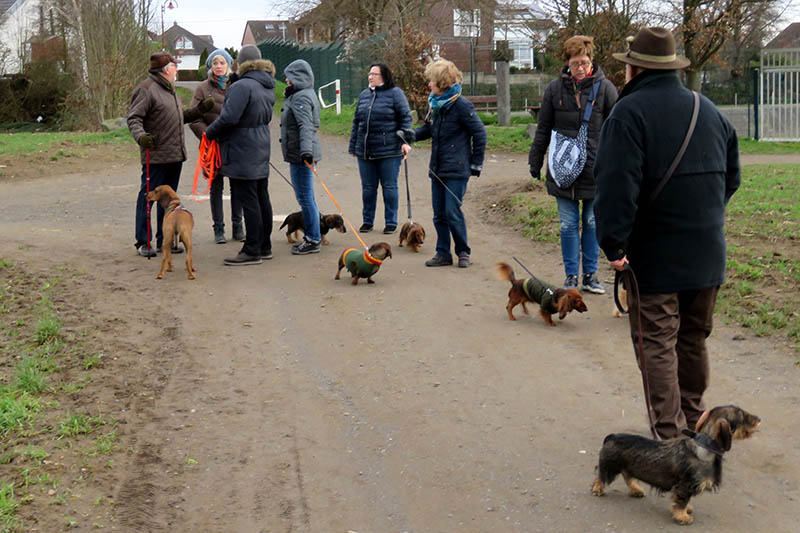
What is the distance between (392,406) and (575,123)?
11.1ft

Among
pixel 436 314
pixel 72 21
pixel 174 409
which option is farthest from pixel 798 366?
pixel 72 21

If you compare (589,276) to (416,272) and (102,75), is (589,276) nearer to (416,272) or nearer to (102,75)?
(416,272)

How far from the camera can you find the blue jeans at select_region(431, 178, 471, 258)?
9555 millimetres

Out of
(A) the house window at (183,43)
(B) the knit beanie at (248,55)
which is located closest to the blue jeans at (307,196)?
(B) the knit beanie at (248,55)

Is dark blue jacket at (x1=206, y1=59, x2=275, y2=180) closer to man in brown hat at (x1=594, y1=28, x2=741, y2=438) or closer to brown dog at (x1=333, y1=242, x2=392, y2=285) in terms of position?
brown dog at (x1=333, y1=242, x2=392, y2=285)

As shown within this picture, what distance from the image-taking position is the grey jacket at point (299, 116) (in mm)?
10398

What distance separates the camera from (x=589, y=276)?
28.0ft

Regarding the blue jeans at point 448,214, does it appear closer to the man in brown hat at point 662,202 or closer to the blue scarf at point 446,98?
the blue scarf at point 446,98

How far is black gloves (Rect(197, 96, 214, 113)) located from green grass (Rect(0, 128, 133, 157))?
12.3m

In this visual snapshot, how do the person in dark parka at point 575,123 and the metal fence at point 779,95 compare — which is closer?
the person in dark parka at point 575,123

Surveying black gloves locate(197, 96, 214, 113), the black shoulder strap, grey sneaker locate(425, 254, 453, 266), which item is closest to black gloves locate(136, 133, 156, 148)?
black gloves locate(197, 96, 214, 113)

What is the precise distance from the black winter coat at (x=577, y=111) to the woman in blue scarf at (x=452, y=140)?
1323 millimetres

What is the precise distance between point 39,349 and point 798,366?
5.55m

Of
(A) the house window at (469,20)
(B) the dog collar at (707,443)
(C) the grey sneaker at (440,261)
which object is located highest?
(A) the house window at (469,20)
